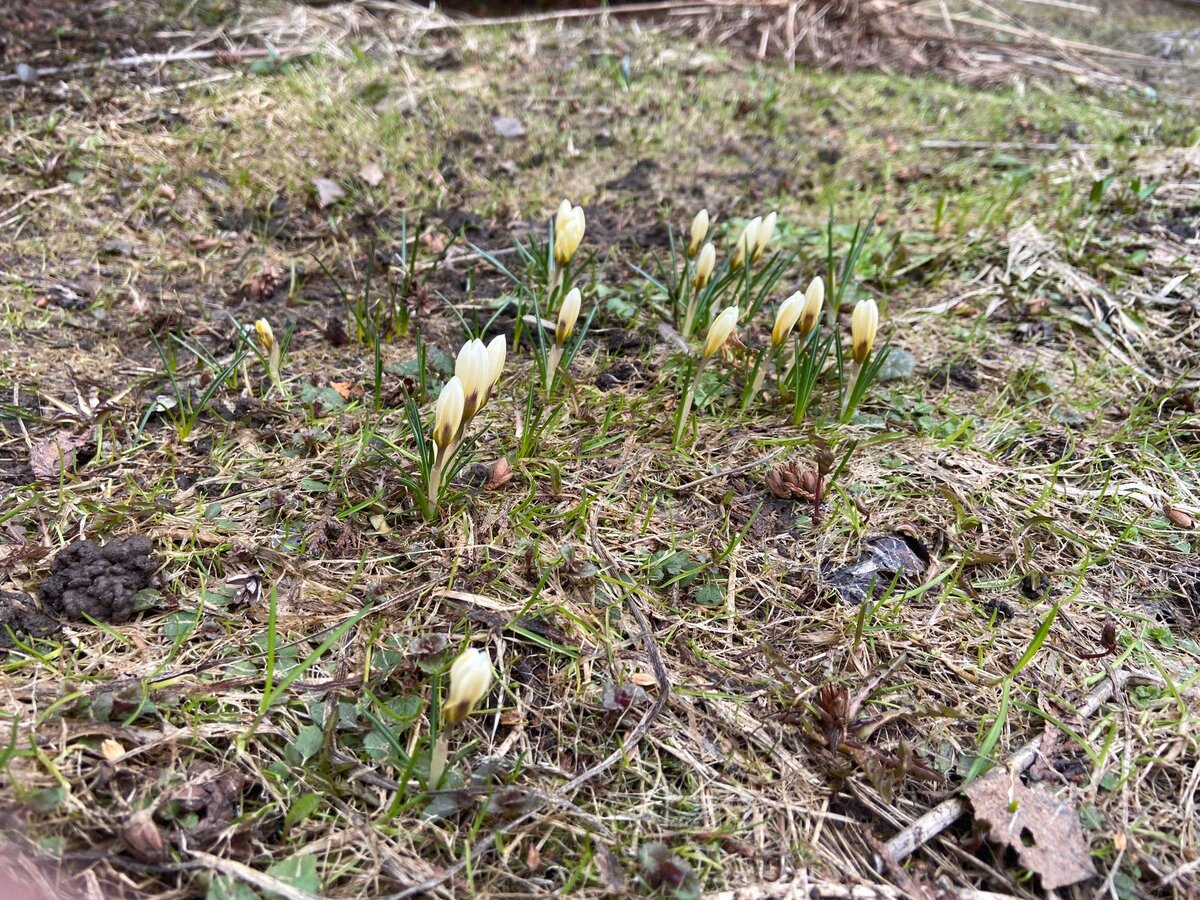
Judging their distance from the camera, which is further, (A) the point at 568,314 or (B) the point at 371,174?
(B) the point at 371,174

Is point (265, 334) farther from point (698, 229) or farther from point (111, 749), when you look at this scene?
point (698, 229)

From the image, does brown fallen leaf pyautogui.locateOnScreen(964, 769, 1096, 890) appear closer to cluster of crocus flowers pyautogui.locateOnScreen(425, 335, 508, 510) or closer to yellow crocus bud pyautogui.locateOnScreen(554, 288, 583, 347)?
cluster of crocus flowers pyautogui.locateOnScreen(425, 335, 508, 510)

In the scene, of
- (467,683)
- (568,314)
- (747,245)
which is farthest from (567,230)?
(467,683)

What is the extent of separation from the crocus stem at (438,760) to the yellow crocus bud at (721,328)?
1.06 meters

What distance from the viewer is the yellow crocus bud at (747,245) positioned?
2.19 metres

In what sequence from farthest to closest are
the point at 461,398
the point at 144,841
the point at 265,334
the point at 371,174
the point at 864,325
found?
the point at 371,174
the point at 265,334
the point at 864,325
the point at 461,398
the point at 144,841

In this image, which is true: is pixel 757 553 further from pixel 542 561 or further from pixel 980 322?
pixel 980 322

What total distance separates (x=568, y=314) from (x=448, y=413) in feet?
1.69

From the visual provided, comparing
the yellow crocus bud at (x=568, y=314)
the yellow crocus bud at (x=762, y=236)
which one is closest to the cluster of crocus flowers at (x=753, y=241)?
the yellow crocus bud at (x=762, y=236)

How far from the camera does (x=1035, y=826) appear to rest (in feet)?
4.16

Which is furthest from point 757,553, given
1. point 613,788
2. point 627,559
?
point 613,788

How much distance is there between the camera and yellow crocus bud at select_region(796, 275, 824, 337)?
2.00m

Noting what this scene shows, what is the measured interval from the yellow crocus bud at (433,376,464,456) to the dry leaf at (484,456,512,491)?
0.21 m

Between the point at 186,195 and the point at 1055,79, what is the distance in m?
4.64
